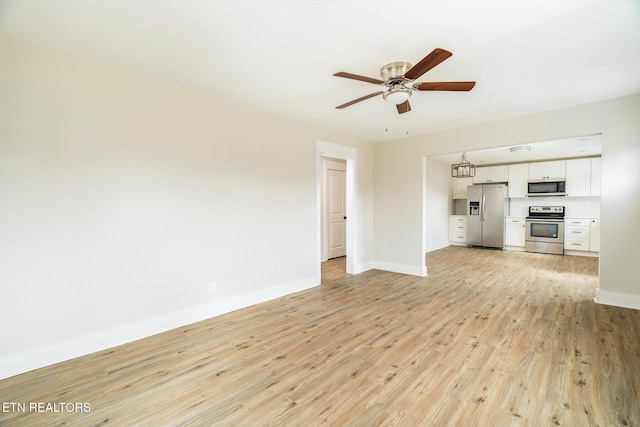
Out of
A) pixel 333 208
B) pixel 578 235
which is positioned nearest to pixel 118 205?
pixel 333 208

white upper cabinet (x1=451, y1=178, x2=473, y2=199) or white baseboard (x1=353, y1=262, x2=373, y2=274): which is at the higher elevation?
white upper cabinet (x1=451, y1=178, x2=473, y2=199)

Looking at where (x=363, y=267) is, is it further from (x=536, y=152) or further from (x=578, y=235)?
(x=578, y=235)

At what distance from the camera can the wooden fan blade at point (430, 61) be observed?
1.74 metres

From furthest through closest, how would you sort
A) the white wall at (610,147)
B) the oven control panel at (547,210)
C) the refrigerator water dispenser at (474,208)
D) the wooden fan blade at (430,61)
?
the refrigerator water dispenser at (474,208) → the oven control panel at (547,210) → the white wall at (610,147) → the wooden fan blade at (430,61)

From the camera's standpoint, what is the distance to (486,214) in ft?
24.4

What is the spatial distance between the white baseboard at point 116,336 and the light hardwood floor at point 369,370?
3.3 inches

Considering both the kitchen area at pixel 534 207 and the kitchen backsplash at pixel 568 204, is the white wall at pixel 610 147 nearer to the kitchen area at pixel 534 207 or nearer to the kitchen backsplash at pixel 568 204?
the kitchen area at pixel 534 207

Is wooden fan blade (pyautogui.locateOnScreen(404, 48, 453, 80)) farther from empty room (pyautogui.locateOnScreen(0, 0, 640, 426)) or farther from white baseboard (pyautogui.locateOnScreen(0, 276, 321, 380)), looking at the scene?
white baseboard (pyautogui.locateOnScreen(0, 276, 321, 380))

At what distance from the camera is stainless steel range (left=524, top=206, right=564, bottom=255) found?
21.7 feet

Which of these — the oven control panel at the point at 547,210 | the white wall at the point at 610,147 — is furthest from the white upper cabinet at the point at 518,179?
the white wall at the point at 610,147

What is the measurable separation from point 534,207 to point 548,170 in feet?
3.21

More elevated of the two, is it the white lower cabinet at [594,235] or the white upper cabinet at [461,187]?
the white upper cabinet at [461,187]

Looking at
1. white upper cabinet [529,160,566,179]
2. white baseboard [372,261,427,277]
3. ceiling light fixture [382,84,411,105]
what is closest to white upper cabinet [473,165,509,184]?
white upper cabinet [529,160,566,179]

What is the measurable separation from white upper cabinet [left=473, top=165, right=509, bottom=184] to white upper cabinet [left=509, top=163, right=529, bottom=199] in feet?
0.44
